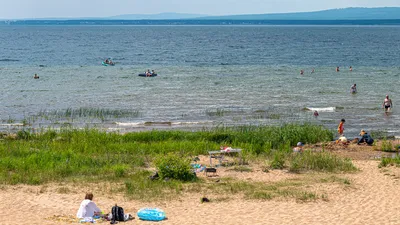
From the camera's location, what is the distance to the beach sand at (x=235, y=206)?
17.4 meters

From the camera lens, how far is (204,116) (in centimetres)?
4000

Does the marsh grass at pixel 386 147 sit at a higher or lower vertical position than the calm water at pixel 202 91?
higher

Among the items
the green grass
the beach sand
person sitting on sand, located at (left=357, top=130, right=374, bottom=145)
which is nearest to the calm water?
person sitting on sand, located at (left=357, top=130, right=374, bottom=145)

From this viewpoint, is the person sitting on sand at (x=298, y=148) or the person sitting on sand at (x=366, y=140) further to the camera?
the person sitting on sand at (x=366, y=140)

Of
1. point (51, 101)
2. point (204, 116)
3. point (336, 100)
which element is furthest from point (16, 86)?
point (336, 100)

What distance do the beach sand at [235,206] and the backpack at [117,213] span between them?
0.35 meters

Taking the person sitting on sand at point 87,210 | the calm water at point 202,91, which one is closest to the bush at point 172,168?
the person sitting on sand at point 87,210

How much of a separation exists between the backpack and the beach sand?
0.35 metres

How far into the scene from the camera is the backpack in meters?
17.2

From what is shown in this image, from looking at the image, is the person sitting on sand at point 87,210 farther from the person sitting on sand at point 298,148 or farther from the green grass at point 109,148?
the person sitting on sand at point 298,148

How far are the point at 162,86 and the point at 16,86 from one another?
1355 cm

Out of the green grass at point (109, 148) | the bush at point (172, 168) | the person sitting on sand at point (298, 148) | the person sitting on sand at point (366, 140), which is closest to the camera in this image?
the bush at point (172, 168)

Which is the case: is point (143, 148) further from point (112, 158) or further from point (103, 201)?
point (103, 201)

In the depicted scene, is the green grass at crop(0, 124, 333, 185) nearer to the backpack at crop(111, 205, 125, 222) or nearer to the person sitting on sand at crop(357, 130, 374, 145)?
the person sitting on sand at crop(357, 130, 374, 145)
